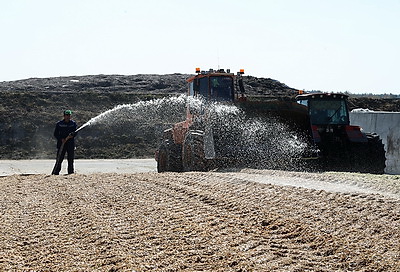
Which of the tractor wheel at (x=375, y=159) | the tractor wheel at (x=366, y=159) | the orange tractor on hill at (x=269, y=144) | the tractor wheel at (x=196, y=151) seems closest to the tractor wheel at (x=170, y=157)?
the orange tractor on hill at (x=269, y=144)

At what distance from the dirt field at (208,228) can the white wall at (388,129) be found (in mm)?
6278

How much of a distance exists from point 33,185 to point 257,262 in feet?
23.7

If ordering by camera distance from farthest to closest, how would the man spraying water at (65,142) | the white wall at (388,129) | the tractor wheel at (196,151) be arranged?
1. the white wall at (388,129)
2. the man spraying water at (65,142)
3. the tractor wheel at (196,151)

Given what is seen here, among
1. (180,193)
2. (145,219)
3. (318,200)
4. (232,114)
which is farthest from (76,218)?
(232,114)

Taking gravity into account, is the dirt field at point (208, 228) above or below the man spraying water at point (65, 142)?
below

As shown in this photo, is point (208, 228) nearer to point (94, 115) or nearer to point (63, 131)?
point (63, 131)

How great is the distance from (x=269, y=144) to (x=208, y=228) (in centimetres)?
716

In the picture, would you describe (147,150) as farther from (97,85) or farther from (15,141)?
(97,85)

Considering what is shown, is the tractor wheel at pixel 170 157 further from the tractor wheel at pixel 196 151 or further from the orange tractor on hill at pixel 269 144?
the tractor wheel at pixel 196 151

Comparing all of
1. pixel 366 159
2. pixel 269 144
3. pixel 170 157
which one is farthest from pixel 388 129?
pixel 170 157

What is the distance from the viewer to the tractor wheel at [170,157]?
15070mm

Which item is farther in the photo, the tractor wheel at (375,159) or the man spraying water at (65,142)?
the man spraying water at (65,142)

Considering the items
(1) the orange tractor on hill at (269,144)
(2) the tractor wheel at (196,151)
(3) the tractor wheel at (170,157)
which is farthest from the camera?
(3) the tractor wheel at (170,157)

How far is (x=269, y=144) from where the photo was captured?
1366cm
